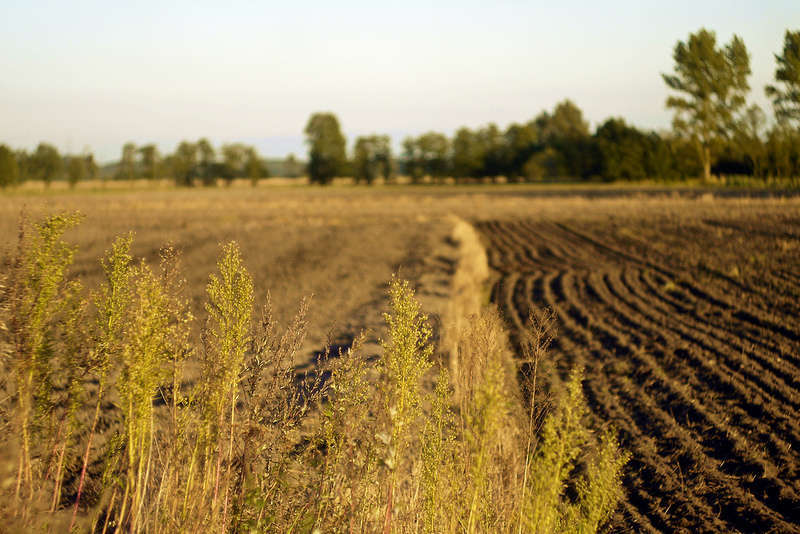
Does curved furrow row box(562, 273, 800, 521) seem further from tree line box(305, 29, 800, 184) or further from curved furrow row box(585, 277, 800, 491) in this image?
tree line box(305, 29, 800, 184)

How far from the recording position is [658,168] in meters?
61.4

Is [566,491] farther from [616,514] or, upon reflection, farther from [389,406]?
[389,406]

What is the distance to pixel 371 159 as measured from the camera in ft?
316

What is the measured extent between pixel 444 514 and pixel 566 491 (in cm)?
248

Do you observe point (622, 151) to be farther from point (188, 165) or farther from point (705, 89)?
point (188, 165)

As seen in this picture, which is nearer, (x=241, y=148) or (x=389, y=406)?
(x=389, y=406)

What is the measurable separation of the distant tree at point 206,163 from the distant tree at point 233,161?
190 centimetres

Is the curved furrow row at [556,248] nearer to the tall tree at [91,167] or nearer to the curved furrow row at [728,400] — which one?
the curved furrow row at [728,400]

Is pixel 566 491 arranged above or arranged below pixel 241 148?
below

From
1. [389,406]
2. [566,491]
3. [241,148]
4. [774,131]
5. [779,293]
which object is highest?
[241,148]

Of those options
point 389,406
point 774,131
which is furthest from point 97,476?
point 774,131

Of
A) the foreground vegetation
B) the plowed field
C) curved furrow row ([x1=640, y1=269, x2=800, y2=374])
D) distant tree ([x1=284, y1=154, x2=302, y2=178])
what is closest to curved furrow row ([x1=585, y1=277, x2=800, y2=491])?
the plowed field

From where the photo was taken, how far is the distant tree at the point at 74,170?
7594cm

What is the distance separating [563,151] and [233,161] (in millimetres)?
55244
